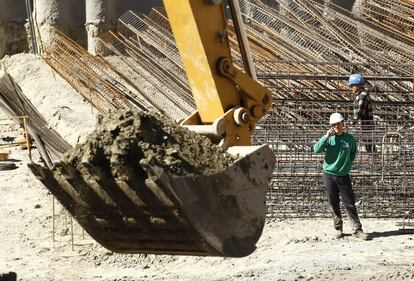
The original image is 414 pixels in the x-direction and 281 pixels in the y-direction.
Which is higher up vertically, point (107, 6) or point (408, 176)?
point (107, 6)

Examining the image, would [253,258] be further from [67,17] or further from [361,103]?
[67,17]

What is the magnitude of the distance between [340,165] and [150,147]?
4.26 m

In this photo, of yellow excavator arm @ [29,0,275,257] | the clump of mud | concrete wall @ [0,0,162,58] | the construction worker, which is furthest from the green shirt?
concrete wall @ [0,0,162,58]

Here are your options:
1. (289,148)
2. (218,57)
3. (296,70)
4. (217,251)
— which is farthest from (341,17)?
(217,251)

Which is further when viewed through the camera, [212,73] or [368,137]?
[368,137]

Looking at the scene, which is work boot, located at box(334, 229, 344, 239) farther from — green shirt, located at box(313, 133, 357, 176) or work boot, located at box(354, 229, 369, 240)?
green shirt, located at box(313, 133, 357, 176)

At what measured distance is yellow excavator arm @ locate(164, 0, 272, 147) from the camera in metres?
8.88

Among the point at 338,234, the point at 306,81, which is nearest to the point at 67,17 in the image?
the point at 306,81

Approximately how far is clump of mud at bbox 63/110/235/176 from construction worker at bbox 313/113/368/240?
353 centimetres

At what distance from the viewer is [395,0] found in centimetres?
2180

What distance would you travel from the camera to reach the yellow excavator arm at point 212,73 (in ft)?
29.1

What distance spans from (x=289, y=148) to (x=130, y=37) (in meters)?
10.6

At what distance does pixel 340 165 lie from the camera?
1184 cm

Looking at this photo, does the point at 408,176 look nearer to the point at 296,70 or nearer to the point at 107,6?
the point at 296,70
